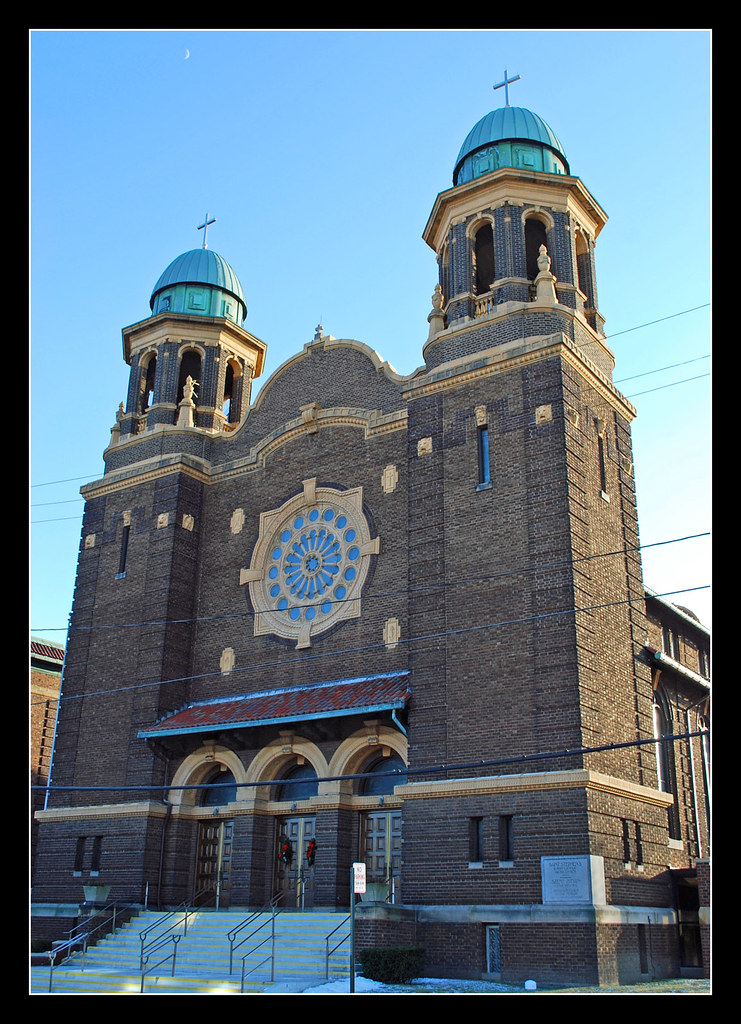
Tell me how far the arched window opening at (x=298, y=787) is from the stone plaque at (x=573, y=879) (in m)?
7.83

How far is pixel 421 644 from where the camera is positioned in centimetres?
2288

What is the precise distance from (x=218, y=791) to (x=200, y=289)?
18.2 m

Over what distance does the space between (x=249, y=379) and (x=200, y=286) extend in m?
3.84

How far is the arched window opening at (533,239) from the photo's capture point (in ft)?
94.2

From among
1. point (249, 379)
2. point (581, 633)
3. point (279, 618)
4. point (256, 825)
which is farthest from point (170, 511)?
point (581, 633)

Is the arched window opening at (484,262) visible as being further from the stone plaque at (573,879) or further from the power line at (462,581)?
the stone plaque at (573,879)

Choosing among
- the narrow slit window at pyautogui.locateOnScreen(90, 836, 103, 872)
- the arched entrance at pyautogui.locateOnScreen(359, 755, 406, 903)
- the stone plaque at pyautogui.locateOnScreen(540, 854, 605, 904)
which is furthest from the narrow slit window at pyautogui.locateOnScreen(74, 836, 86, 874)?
the stone plaque at pyautogui.locateOnScreen(540, 854, 605, 904)

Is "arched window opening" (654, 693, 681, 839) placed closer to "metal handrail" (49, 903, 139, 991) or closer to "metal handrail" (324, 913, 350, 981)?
"metal handrail" (324, 913, 350, 981)

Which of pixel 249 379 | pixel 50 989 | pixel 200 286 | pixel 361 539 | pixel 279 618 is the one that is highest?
pixel 200 286

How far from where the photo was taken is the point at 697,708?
29.6m

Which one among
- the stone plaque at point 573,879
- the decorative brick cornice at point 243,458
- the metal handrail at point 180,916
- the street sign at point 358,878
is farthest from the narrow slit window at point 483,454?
the metal handrail at point 180,916

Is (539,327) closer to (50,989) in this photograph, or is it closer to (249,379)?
(249,379)

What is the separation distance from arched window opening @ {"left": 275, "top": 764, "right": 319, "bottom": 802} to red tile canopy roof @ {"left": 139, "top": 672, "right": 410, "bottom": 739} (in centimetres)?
191

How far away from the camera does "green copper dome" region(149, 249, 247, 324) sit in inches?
1390
